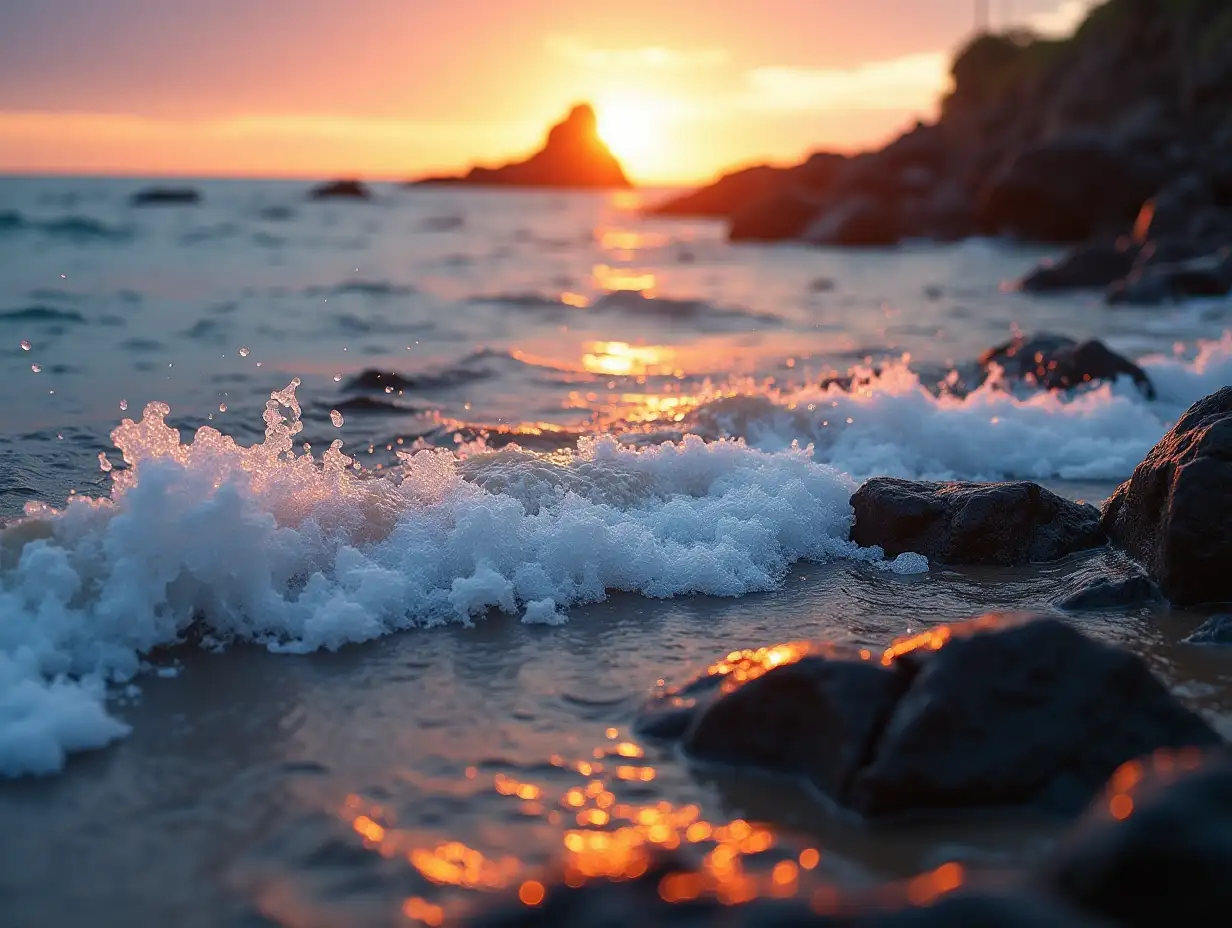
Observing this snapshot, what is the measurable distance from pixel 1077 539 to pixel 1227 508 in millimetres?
943

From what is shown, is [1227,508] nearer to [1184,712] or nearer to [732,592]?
[1184,712]

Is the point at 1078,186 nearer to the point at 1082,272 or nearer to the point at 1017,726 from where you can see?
the point at 1082,272

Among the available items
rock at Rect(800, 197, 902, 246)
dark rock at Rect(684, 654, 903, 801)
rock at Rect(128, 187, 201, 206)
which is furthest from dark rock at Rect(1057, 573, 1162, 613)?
rock at Rect(128, 187, 201, 206)


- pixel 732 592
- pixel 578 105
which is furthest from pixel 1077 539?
pixel 578 105

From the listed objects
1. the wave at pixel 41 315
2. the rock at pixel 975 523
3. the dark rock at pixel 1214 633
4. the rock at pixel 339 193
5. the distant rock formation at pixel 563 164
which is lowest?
the dark rock at pixel 1214 633

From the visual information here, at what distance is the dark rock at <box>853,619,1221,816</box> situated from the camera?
10.7 feet

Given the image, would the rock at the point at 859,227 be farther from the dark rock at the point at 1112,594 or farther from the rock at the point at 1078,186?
the dark rock at the point at 1112,594

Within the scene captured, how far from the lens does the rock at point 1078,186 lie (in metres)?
31.4

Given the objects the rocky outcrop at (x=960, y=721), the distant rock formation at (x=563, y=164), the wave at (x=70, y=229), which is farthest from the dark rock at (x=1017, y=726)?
the distant rock formation at (x=563, y=164)

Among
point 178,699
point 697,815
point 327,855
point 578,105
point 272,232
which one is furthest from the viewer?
point 578,105

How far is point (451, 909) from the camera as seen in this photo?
2789mm

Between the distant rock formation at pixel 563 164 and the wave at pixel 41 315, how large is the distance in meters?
106

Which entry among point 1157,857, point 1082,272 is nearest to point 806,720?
point 1157,857

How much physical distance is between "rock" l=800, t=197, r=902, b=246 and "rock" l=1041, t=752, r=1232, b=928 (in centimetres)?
3408
